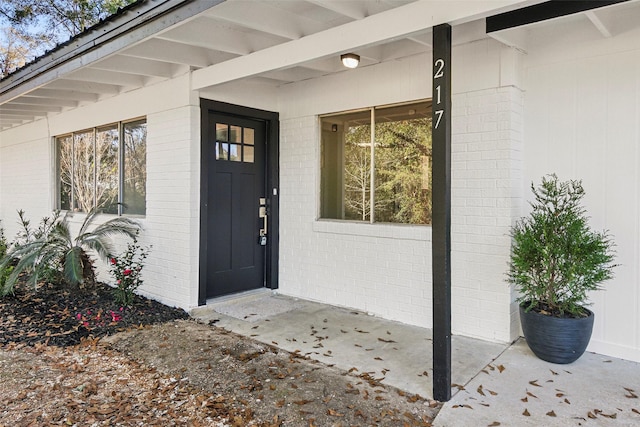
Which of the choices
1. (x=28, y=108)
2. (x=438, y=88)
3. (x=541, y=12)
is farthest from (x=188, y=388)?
(x=28, y=108)

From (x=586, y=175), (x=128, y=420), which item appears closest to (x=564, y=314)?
(x=586, y=175)

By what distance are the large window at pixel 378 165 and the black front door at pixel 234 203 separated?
0.88m

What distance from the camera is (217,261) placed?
206 inches

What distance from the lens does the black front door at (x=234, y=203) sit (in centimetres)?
514

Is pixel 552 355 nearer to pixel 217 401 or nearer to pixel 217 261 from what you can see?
pixel 217 401

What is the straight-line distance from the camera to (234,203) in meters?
5.35

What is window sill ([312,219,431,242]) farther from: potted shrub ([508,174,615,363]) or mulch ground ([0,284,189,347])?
mulch ground ([0,284,189,347])

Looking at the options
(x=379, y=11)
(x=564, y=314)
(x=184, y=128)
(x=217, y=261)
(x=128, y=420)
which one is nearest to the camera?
(x=128, y=420)

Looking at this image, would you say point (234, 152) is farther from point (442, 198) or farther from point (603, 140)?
point (603, 140)

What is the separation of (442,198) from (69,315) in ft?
13.4

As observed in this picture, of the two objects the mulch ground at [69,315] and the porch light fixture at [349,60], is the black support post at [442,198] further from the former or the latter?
the mulch ground at [69,315]

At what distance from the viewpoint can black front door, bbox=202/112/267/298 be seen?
5.14m

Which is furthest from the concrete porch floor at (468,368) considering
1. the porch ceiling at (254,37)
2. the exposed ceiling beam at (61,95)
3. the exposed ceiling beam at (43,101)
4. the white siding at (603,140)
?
the exposed ceiling beam at (43,101)

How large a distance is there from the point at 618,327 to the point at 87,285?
217 inches
